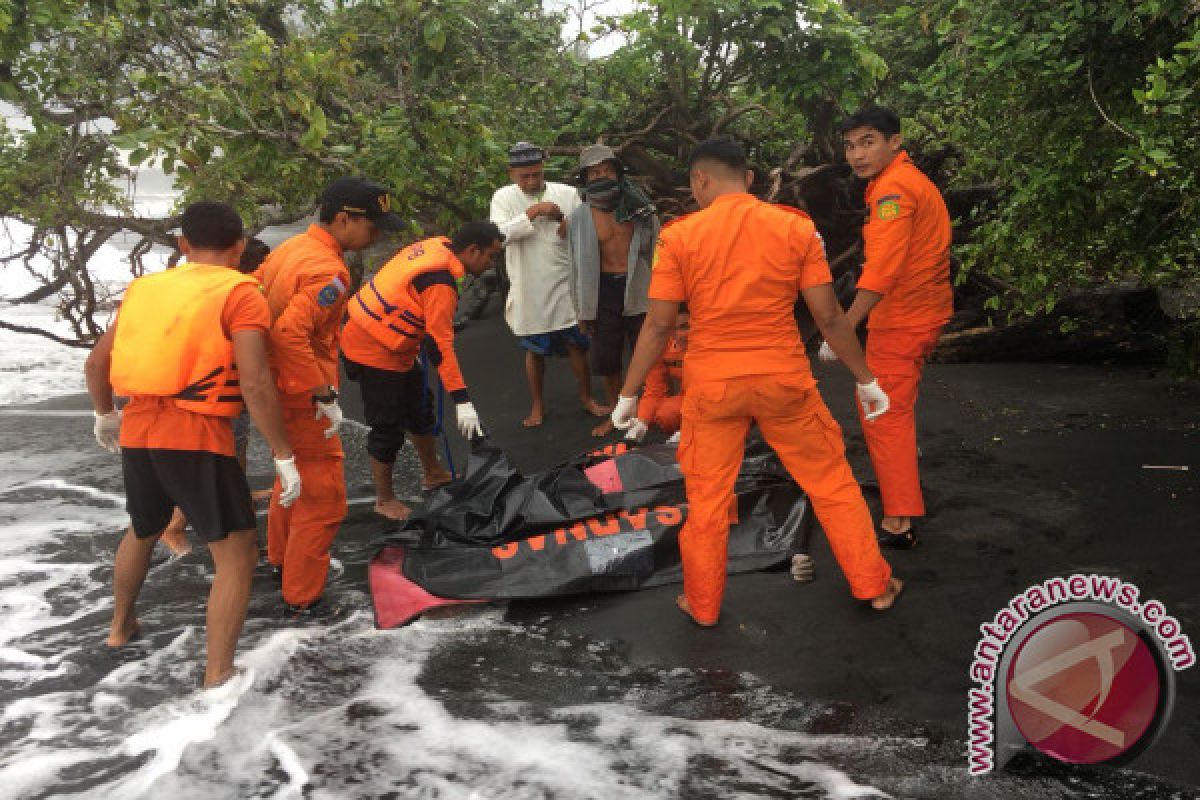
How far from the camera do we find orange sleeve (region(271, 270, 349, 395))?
11.4 feet

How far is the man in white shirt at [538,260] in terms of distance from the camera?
18.9 feet

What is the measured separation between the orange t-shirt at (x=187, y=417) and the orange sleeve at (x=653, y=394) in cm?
258

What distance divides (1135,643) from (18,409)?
960cm

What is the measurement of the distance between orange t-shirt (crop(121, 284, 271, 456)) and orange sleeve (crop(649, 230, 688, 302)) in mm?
1395

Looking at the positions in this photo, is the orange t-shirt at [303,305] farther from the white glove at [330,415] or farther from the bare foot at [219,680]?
A: the bare foot at [219,680]

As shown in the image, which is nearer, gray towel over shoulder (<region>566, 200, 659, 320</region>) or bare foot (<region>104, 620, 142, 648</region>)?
bare foot (<region>104, 620, 142, 648</region>)

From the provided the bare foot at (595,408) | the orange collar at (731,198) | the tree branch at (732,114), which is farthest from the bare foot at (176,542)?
the tree branch at (732,114)

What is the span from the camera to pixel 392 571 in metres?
3.89

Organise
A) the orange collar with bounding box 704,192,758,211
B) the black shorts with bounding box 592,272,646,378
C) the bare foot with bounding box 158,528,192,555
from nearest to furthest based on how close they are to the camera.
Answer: the orange collar with bounding box 704,192,758,211, the bare foot with bounding box 158,528,192,555, the black shorts with bounding box 592,272,646,378

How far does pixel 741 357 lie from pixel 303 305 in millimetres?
1768

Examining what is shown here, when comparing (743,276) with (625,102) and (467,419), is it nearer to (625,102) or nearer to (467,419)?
(467,419)

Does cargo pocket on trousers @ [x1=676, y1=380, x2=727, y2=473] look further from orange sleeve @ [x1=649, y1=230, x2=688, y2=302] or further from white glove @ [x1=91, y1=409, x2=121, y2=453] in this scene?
white glove @ [x1=91, y1=409, x2=121, y2=453]

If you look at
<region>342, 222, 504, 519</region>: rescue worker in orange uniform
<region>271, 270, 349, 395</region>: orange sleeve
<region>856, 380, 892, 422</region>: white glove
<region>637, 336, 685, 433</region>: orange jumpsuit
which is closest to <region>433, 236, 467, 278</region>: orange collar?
<region>342, 222, 504, 519</region>: rescue worker in orange uniform

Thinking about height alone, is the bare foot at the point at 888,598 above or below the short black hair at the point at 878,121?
below
